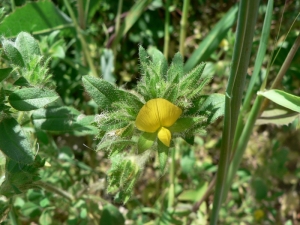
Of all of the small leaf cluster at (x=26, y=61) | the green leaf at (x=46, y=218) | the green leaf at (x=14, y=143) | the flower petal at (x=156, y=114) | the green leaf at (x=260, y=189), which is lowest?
the green leaf at (x=260, y=189)

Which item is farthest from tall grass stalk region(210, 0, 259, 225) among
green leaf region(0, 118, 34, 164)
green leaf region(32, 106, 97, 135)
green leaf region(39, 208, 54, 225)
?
green leaf region(39, 208, 54, 225)

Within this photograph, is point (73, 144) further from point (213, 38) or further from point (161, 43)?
point (213, 38)

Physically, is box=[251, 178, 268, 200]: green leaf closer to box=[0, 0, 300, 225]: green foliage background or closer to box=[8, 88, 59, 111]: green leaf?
box=[0, 0, 300, 225]: green foliage background

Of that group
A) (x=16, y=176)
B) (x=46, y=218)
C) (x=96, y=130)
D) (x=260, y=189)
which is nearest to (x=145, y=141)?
(x=96, y=130)

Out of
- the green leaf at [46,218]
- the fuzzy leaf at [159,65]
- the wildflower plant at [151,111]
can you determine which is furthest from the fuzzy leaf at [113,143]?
the green leaf at [46,218]

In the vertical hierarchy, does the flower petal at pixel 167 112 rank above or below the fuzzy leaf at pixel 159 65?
below

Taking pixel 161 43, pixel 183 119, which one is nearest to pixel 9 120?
pixel 183 119

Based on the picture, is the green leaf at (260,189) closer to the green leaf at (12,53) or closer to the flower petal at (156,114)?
the flower petal at (156,114)
